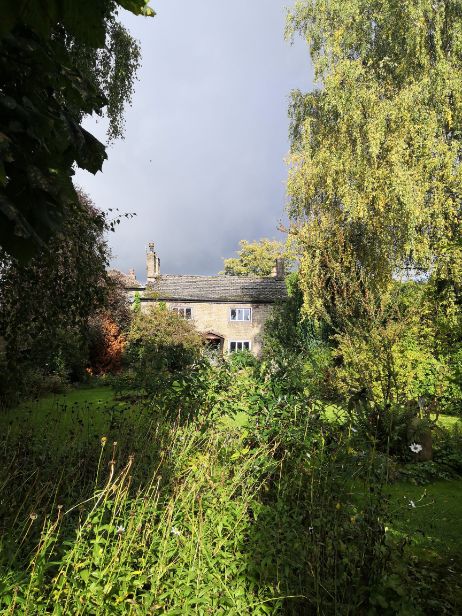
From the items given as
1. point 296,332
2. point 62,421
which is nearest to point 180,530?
point 62,421

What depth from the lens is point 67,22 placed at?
4.83ft

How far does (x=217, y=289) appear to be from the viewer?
104 feet

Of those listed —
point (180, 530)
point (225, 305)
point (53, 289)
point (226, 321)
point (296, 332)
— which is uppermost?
point (225, 305)

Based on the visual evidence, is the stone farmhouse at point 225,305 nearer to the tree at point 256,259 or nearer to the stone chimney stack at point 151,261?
the stone chimney stack at point 151,261

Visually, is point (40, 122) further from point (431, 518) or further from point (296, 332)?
point (296, 332)

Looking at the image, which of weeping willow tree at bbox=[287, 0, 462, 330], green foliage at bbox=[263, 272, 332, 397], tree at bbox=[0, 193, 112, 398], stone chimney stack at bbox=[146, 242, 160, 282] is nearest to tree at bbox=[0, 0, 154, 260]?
tree at bbox=[0, 193, 112, 398]

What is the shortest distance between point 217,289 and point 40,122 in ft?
97.0

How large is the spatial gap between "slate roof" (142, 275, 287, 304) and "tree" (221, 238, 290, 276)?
10.9 m

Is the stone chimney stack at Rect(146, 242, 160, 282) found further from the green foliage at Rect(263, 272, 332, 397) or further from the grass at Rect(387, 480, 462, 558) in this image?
the grass at Rect(387, 480, 462, 558)

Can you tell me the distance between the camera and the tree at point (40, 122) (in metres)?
1.50

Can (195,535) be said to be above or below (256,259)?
below

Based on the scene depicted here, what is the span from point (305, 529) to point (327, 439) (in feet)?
7.61

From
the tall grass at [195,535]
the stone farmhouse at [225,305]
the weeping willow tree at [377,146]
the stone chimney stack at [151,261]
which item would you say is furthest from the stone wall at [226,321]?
the tall grass at [195,535]

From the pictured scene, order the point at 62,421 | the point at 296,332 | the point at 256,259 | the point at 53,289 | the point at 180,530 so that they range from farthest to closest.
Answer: the point at 256,259
the point at 296,332
the point at 62,421
the point at 53,289
the point at 180,530
